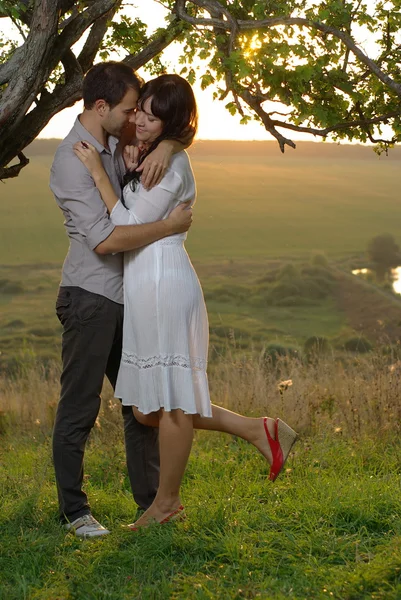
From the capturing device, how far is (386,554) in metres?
3.77

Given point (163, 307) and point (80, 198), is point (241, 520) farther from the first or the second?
point (80, 198)

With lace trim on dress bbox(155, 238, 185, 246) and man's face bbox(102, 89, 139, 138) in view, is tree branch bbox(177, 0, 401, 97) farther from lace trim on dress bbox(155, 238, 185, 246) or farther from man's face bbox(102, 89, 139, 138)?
lace trim on dress bbox(155, 238, 185, 246)

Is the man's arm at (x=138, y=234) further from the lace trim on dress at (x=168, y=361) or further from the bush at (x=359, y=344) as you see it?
the bush at (x=359, y=344)

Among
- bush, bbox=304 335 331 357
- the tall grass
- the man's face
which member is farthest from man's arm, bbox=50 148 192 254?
bush, bbox=304 335 331 357

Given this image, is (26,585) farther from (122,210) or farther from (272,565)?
(122,210)

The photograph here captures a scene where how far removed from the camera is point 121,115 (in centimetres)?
412

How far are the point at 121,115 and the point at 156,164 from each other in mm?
370

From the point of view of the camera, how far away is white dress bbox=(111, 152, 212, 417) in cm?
404

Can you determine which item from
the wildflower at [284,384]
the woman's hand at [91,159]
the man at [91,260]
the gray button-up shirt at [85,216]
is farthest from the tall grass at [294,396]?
the woman's hand at [91,159]

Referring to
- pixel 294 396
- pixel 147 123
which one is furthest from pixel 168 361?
pixel 294 396

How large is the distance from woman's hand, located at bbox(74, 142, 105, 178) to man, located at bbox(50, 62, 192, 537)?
0.04m

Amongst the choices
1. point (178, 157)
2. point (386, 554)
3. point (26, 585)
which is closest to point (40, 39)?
point (178, 157)

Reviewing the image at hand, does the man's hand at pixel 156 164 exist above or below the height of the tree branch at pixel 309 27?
below

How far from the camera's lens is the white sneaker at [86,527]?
167 inches
